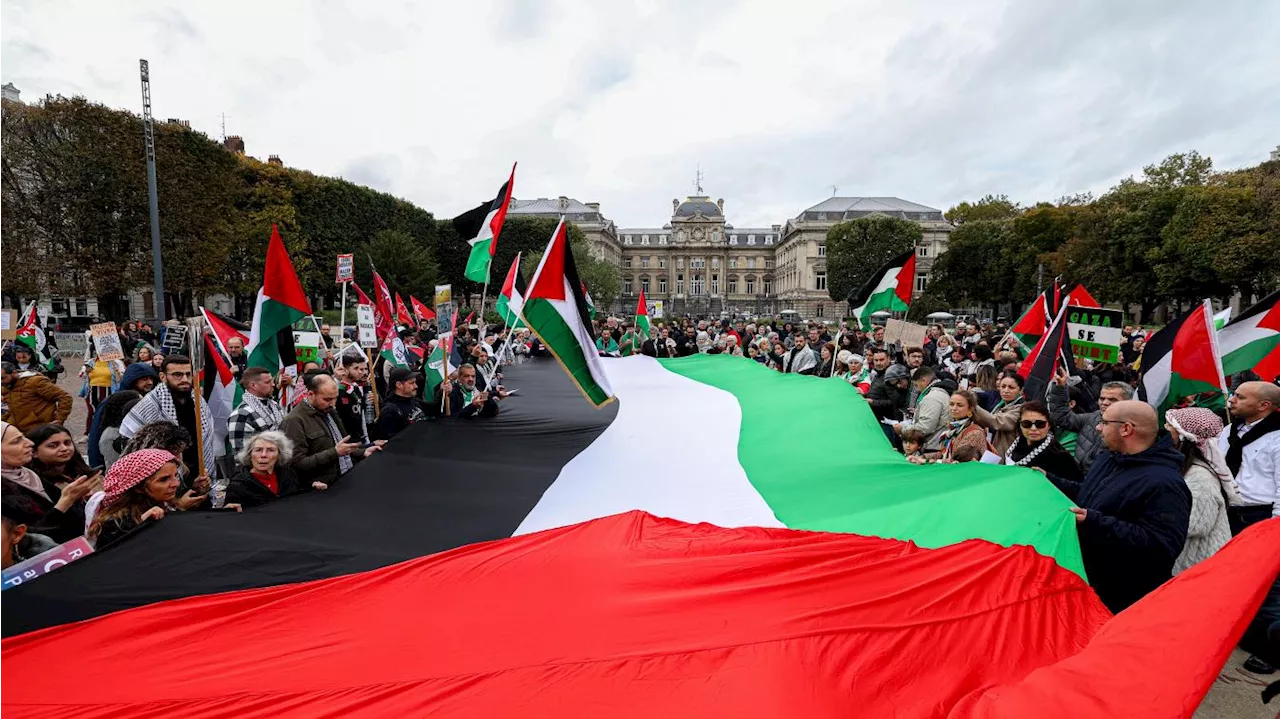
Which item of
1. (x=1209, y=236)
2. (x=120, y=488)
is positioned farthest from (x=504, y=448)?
(x=1209, y=236)

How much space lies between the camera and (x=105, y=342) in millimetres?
8703

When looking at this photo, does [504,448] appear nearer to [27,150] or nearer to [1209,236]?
[27,150]

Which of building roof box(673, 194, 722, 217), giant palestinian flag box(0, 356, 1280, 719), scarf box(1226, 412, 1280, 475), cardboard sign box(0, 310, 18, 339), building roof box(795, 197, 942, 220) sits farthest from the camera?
building roof box(673, 194, 722, 217)

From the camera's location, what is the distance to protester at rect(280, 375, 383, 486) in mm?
4734

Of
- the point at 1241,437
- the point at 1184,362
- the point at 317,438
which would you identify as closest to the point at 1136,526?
the point at 1241,437

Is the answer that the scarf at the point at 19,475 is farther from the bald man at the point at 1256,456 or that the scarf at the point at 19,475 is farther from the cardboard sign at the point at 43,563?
the bald man at the point at 1256,456

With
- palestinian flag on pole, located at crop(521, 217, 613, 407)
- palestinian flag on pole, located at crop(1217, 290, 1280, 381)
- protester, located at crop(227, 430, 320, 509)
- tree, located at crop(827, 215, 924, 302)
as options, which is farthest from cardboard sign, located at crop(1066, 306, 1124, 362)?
tree, located at crop(827, 215, 924, 302)

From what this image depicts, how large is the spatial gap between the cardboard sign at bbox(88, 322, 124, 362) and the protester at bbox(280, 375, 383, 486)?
5.69 meters

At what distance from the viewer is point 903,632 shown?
2547mm

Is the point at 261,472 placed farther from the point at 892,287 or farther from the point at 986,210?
the point at 986,210

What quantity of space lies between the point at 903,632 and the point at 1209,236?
39605 mm

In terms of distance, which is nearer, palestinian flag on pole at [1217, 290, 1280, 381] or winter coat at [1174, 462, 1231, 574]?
winter coat at [1174, 462, 1231, 574]

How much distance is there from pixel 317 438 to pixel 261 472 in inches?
25.3

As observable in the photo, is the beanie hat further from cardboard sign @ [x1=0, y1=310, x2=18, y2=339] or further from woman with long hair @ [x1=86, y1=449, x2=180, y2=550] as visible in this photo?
cardboard sign @ [x1=0, y1=310, x2=18, y2=339]
